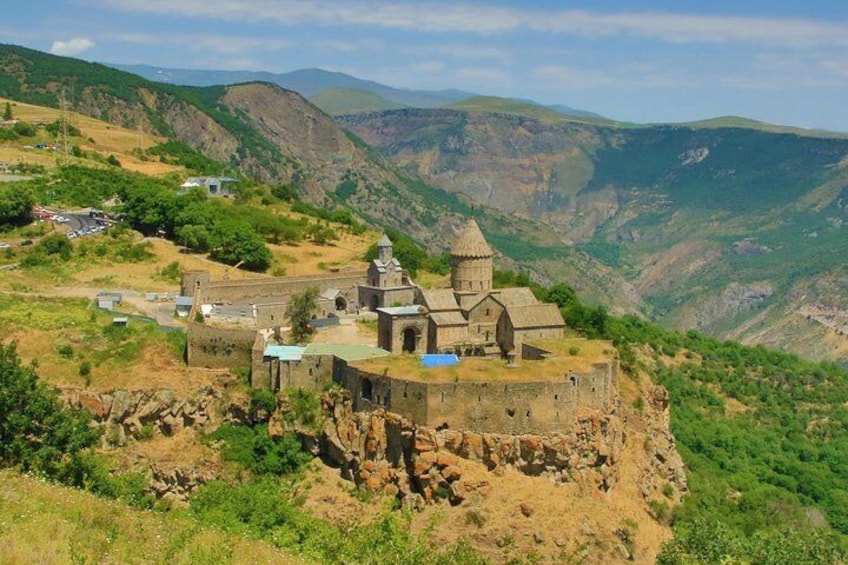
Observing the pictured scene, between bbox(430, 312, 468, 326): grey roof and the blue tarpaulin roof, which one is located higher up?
bbox(430, 312, 468, 326): grey roof

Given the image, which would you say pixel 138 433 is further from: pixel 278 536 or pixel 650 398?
pixel 650 398

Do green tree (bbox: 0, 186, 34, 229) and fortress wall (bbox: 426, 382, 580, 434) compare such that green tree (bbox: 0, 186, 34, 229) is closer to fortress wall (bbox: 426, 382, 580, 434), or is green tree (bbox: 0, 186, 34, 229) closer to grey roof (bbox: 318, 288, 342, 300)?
grey roof (bbox: 318, 288, 342, 300)

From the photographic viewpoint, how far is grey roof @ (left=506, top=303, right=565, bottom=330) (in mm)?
51812

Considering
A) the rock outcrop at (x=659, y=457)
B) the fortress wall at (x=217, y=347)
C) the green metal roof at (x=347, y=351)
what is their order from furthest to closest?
the rock outcrop at (x=659, y=457) < the fortress wall at (x=217, y=347) < the green metal roof at (x=347, y=351)

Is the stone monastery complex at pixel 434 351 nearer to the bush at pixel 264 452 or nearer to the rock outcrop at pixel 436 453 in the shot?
the rock outcrop at pixel 436 453

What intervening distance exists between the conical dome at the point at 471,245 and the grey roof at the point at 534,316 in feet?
16.9

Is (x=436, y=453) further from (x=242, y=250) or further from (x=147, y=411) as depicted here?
(x=242, y=250)

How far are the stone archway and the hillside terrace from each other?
2.81 meters

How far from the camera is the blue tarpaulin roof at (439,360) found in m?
47.5

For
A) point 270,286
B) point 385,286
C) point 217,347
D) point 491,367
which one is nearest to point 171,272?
point 270,286

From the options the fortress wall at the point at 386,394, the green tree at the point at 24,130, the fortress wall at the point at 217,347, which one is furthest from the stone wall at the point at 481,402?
the green tree at the point at 24,130

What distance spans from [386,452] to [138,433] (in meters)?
13.9

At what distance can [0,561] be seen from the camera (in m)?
21.0

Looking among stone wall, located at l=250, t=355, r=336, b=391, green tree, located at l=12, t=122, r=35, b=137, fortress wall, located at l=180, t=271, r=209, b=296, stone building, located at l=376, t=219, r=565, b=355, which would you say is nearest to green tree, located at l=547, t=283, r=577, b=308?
stone building, located at l=376, t=219, r=565, b=355
